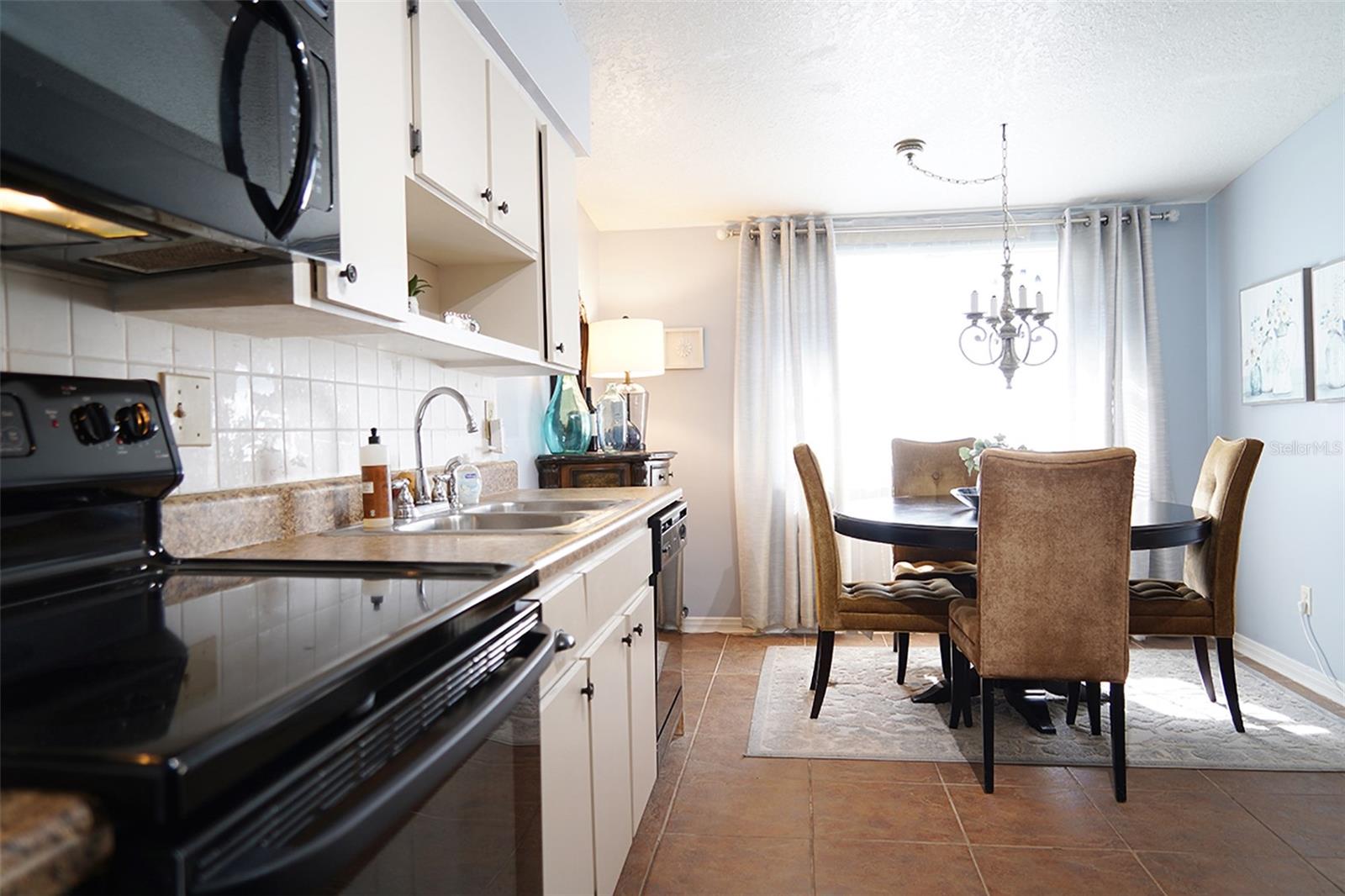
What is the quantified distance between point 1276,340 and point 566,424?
3.21 metres

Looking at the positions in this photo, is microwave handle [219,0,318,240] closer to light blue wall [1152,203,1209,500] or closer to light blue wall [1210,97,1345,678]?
light blue wall [1210,97,1345,678]

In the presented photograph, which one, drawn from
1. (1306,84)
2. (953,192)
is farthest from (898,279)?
(1306,84)

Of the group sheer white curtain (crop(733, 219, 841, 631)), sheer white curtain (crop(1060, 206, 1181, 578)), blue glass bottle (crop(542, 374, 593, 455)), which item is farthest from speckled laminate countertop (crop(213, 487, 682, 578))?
sheer white curtain (crop(1060, 206, 1181, 578))

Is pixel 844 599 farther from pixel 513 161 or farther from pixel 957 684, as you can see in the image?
pixel 513 161

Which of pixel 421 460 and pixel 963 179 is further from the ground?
pixel 963 179

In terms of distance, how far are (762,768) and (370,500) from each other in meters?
1.61

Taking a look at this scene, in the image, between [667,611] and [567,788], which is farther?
[667,611]

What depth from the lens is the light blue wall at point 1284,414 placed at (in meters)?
3.30

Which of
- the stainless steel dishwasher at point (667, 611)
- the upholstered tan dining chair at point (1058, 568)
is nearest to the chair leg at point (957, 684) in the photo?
the upholstered tan dining chair at point (1058, 568)

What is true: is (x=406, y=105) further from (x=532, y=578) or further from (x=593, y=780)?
(x=593, y=780)

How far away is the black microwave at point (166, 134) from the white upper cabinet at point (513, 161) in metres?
0.74

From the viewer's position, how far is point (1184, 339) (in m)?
4.44

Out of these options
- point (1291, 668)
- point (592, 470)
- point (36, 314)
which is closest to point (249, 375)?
point (36, 314)

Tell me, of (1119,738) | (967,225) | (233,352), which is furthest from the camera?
(967,225)
